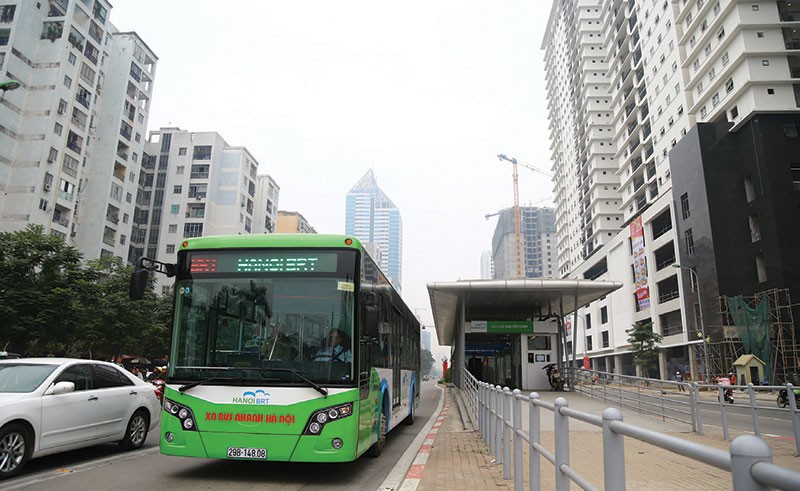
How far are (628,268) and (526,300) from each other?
36.7m

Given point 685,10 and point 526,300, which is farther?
point 685,10

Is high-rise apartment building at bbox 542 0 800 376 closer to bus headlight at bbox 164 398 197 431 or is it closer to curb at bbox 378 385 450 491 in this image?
curb at bbox 378 385 450 491

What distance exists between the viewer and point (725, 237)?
3959cm

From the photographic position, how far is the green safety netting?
33.6 meters

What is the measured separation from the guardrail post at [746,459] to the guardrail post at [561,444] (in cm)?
207

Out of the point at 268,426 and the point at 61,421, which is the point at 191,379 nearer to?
the point at 268,426

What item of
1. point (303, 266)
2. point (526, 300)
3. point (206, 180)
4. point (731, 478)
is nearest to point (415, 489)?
point (303, 266)

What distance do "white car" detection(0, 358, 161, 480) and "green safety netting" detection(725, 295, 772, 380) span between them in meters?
35.6

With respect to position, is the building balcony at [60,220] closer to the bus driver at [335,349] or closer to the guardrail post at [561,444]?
the bus driver at [335,349]

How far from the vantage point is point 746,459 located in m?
1.45

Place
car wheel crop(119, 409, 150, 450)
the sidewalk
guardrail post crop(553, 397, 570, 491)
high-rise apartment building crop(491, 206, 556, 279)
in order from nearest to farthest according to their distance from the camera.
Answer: the sidewalk < guardrail post crop(553, 397, 570, 491) < car wheel crop(119, 409, 150, 450) < high-rise apartment building crop(491, 206, 556, 279)

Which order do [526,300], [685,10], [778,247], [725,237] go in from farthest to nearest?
[685,10] → [725,237] → [778,247] → [526,300]

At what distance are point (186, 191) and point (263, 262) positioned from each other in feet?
215

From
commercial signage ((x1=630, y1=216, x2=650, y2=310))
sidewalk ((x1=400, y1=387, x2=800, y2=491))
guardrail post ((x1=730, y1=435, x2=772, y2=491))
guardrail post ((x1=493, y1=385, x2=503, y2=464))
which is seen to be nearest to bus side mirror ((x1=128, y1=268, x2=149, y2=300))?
sidewalk ((x1=400, y1=387, x2=800, y2=491))
